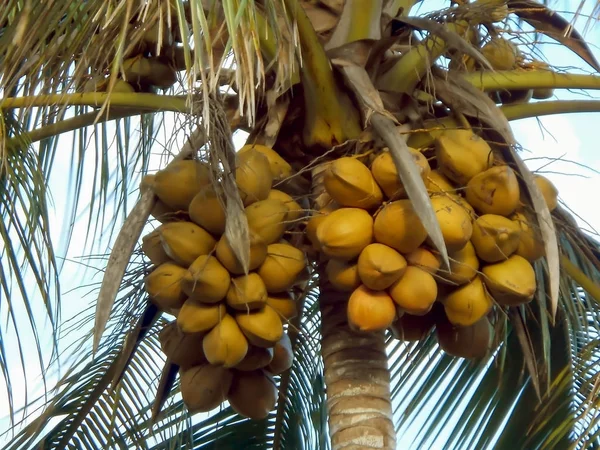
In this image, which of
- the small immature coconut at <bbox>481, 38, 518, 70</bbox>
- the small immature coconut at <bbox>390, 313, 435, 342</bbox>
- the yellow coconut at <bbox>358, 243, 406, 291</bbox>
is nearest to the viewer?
the yellow coconut at <bbox>358, 243, 406, 291</bbox>

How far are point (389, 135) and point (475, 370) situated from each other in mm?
1414

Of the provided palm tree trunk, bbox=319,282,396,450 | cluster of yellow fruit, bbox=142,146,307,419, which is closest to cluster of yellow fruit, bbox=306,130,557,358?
cluster of yellow fruit, bbox=142,146,307,419

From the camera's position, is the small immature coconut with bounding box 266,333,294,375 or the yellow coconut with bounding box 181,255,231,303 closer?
the yellow coconut with bounding box 181,255,231,303

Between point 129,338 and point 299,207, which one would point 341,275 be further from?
point 129,338

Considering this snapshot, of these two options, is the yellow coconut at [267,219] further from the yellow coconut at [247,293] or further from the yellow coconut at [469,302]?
the yellow coconut at [469,302]

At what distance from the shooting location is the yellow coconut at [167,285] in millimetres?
2061

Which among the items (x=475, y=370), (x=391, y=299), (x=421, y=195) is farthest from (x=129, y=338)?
(x=475, y=370)

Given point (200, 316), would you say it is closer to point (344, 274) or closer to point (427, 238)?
point (344, 274)

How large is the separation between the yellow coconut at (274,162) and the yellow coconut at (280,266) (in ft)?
0.73

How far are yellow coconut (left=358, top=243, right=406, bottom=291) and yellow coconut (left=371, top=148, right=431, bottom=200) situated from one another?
0.42 feet

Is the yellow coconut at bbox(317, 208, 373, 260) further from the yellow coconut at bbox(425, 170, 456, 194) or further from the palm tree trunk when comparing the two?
the palm tree trunk

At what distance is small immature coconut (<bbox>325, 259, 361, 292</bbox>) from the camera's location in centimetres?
201

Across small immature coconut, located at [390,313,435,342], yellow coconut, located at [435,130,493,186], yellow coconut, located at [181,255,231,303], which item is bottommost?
small immature coconut, located at [390,313,435,342]

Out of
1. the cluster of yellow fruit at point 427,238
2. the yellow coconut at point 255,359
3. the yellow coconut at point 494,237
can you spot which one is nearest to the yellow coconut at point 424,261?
the cluster of yellow fruit at point 427,238
